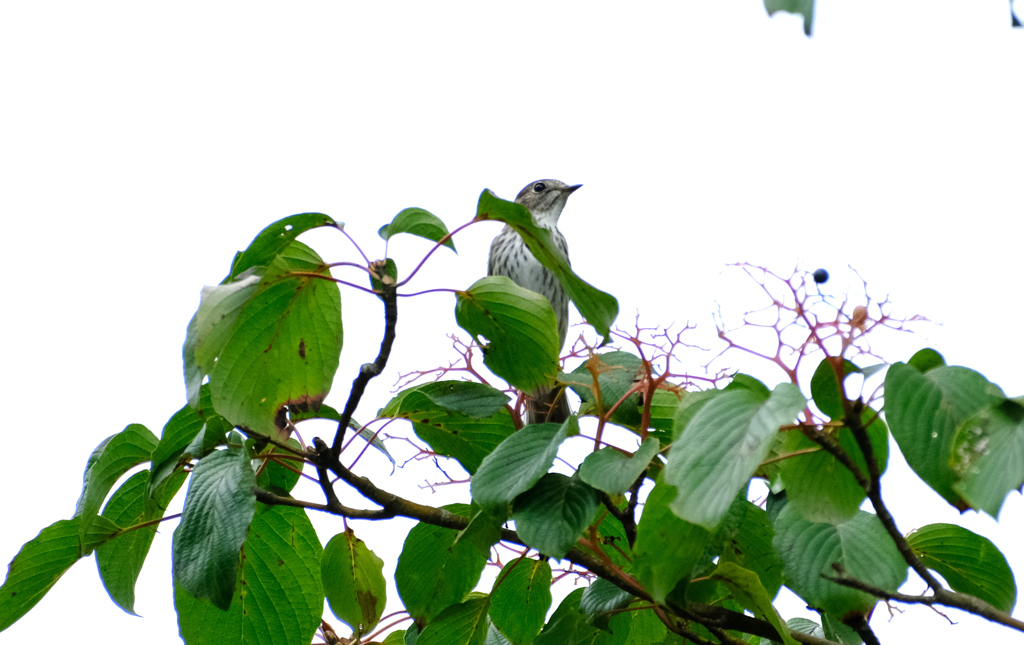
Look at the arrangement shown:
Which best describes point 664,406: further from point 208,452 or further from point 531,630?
point 208,452

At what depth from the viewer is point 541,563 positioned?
202 cm

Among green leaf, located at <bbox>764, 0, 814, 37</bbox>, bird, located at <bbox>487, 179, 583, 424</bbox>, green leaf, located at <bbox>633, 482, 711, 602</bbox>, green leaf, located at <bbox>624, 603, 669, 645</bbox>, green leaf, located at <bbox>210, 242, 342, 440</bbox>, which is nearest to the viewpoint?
green leaf, located at <bbox>764, 0, 814, 37</bbox>

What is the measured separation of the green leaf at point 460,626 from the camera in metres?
1.98

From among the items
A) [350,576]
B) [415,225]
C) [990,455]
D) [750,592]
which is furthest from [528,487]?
[350,576]

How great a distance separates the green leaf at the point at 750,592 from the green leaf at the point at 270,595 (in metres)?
0.88

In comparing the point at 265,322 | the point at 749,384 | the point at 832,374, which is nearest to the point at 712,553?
the point at 749,384

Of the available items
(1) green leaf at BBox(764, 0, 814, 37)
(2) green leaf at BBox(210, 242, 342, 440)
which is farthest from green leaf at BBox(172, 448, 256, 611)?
(1) green leaf at BBox(764, 0, 814, 37)

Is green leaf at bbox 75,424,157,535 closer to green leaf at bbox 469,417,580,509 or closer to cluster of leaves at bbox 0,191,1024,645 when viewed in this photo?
cluster of leaves at bbox 0,191,1024,645

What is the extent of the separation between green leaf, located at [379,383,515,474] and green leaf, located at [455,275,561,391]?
3.6 inches

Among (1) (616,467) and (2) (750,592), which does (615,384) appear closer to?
(1) (616,467)

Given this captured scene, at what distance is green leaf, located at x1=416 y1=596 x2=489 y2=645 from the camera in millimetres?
1980

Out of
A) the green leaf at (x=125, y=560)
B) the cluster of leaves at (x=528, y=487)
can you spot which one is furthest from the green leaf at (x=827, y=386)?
the green leaf at (x=125, y=560)

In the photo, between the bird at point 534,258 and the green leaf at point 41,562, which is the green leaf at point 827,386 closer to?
the green leaf at point 41,562

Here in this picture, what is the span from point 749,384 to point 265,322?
88 centimetres
